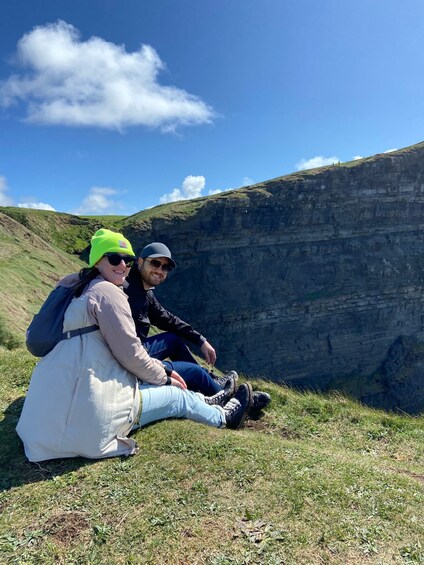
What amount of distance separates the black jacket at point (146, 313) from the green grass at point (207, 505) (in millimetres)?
1942

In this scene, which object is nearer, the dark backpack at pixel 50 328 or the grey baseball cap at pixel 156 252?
the dark backpack at pixel 50 328

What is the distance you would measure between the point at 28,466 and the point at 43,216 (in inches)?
1910

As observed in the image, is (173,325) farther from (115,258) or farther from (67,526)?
(67,526)

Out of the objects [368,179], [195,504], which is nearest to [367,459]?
[195,504]

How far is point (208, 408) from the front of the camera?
5570 millimetres

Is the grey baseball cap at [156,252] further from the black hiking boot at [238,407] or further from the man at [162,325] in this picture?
the black hiking boot at [238,407]

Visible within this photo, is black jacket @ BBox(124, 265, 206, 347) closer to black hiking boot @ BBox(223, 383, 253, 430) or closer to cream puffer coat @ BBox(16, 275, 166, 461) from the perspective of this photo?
black hiking boot @ BBox(223, 383, 253, 430)

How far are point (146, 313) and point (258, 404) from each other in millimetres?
2359

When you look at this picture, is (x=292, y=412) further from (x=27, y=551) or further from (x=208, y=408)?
(x=27, y=551)

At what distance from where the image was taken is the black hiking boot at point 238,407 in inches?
233

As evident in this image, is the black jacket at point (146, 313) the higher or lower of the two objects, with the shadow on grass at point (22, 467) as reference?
higher

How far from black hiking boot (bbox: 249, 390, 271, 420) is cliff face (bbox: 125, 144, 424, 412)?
44120 millimetres

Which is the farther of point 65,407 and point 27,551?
point 65,407

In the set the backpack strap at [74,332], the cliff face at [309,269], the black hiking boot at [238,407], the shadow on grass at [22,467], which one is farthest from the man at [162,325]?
the cliff face at [309,269]
